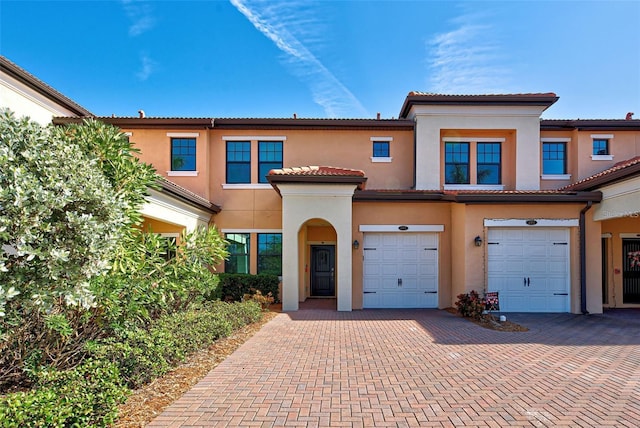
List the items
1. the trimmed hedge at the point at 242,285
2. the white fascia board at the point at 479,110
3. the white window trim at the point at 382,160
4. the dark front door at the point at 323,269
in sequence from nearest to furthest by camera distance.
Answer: the trimmed hedge at the point at 242,285
the white fascia board at the point at 479,110
the white window trim at the point at 382,160
the dark front door at the point at 323,269

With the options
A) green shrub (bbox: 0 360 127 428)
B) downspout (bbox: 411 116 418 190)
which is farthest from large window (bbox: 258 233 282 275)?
green shrub (bbox: 0 360 127 428)

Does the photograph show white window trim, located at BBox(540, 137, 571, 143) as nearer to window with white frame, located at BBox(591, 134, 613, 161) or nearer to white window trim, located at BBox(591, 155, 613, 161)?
window with white frame, located at BBox(591, 134, 613, 161)

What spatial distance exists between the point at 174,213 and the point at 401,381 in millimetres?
8722

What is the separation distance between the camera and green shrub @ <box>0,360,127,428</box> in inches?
136

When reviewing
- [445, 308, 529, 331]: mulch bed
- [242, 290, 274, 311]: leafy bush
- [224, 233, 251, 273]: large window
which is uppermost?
[224, 233, 251, 273]: large window

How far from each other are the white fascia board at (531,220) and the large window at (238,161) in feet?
31.4

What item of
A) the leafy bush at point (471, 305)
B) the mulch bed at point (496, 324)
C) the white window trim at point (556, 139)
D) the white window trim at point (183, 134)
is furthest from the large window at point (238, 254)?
the white window trim at point (556, 139)

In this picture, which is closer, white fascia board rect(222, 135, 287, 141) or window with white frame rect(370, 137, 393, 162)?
white fascia board rect(222, 135, 287, 141)

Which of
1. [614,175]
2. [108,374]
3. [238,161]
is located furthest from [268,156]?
[614,175]

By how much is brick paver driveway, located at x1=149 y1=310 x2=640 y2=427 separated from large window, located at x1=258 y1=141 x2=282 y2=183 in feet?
24.6

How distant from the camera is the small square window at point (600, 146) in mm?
14722

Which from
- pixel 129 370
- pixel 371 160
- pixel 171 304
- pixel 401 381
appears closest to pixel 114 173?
pixel 129 370

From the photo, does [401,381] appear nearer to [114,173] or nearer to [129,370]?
[129,370]

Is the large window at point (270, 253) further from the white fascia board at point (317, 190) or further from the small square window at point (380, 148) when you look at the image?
the small square window at point (380, 148)
